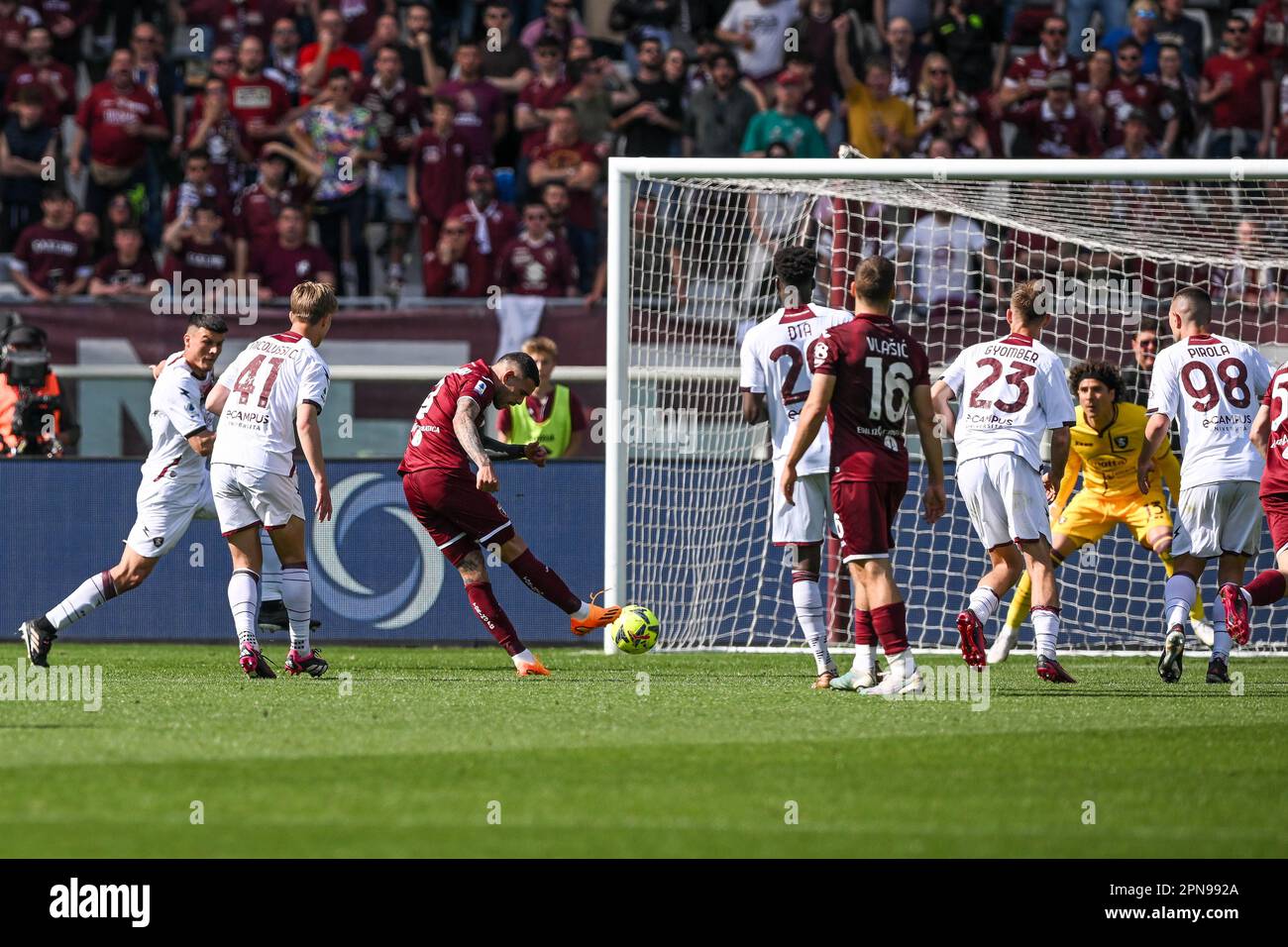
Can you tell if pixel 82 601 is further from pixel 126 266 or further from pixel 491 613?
pixel 126 266

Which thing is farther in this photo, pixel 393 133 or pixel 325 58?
pixel 325 58

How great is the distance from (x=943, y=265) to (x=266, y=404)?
6.23 m

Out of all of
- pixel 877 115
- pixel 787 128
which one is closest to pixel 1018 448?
pixel 787 128

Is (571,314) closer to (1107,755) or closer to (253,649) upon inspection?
(253,649)

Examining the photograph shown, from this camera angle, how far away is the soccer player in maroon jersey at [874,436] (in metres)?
→ 9.11

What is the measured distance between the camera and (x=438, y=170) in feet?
55.4

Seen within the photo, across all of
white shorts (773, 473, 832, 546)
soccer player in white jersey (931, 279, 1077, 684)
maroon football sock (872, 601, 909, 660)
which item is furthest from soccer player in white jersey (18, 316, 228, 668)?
soccer player in white jersey (931, 279, 1077, 684)

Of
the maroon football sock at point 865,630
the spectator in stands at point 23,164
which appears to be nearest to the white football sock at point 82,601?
the maroon football sock at point 865,630

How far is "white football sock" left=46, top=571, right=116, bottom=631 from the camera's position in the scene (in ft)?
33.8

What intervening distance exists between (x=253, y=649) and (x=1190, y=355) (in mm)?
5499

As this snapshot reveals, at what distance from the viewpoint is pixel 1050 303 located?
1415 centimetres

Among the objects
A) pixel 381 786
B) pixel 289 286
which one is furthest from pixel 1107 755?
pixel 289 286

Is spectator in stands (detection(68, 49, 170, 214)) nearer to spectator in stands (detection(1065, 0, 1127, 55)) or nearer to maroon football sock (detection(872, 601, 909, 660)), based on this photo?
spectator in stands (detection(1065, 0, 1127, 55))

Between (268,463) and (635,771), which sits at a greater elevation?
(268,463)
